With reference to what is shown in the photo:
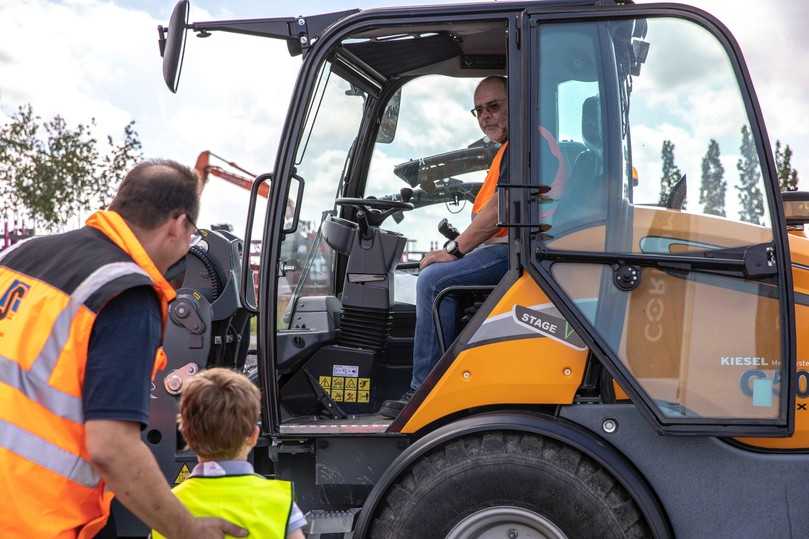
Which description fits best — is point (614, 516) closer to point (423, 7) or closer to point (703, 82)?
point (703, 82)

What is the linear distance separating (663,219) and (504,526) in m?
1.33

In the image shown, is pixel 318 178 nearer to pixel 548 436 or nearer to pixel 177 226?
pixel 548 436

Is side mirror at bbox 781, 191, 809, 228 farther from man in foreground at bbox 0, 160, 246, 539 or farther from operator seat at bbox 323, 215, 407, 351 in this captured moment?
man in foreground at bbox 0, 160, 246, 539

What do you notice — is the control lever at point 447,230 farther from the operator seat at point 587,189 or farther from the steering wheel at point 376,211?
the operator seat at point 587,189

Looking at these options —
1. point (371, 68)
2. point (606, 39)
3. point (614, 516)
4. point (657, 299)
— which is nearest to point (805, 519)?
point (614, 516)

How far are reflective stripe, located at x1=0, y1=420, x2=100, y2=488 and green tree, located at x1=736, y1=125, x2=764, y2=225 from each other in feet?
8.21

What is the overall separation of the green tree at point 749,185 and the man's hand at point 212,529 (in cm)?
218

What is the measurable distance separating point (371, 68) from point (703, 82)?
5.89 ft

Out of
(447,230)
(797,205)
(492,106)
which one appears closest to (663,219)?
(797,205)

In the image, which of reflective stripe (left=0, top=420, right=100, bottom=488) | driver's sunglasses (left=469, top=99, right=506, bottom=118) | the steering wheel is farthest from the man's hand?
driver's sunglasses (left=469, top=99, right=506, bottom=118)

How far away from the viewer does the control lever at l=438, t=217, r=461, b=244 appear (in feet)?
14.2

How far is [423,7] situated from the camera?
3.58 m

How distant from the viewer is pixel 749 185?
3.28 metres

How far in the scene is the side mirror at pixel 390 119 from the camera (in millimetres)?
4668
